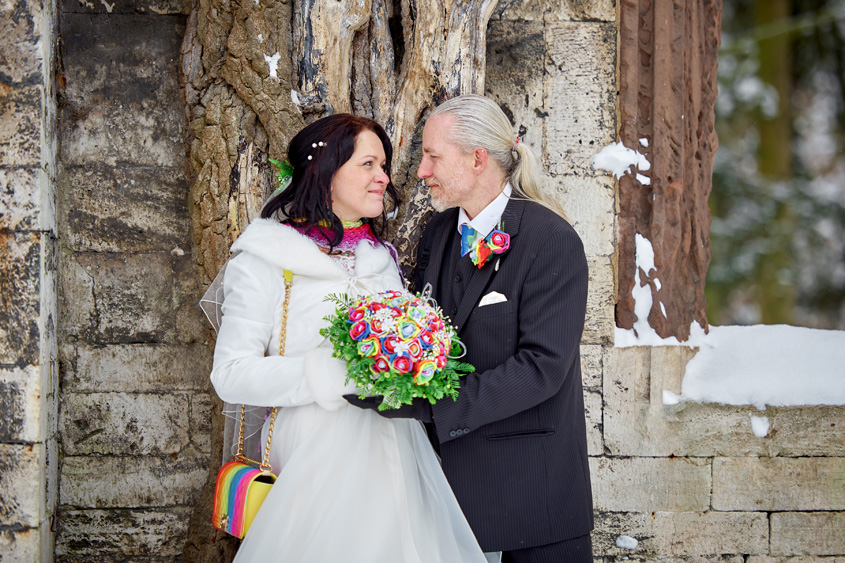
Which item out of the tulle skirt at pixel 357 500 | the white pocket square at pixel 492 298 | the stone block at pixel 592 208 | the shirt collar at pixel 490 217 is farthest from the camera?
the stone block at pixel 592 208

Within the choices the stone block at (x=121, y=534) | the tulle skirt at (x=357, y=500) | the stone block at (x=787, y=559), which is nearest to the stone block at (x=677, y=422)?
the stone block at (x=787, y=559)

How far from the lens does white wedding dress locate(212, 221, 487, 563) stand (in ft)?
6.95

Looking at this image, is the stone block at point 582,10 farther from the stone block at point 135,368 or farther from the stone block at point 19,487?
the stone block at point 19,487

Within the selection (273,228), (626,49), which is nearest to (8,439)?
(273,228)

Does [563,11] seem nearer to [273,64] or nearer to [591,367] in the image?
[273,64]

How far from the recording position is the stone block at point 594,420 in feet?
11.7

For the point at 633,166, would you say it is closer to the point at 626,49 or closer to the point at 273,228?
the point at 626,49

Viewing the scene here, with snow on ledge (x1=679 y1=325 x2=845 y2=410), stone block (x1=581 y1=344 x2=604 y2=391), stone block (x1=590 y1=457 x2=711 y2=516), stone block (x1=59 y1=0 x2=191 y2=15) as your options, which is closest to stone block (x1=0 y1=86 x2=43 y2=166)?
stone block (x1=59 y1=0 x2=191 y2=15)

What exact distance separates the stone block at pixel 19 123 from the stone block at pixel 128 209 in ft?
1.01

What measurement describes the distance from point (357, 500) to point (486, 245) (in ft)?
3.19

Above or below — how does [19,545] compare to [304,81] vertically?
below

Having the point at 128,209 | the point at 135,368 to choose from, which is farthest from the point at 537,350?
the point at 128,209

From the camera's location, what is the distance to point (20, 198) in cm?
328

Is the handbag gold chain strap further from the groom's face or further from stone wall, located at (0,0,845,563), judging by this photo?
stone wall, located at (0,0,845,563)
